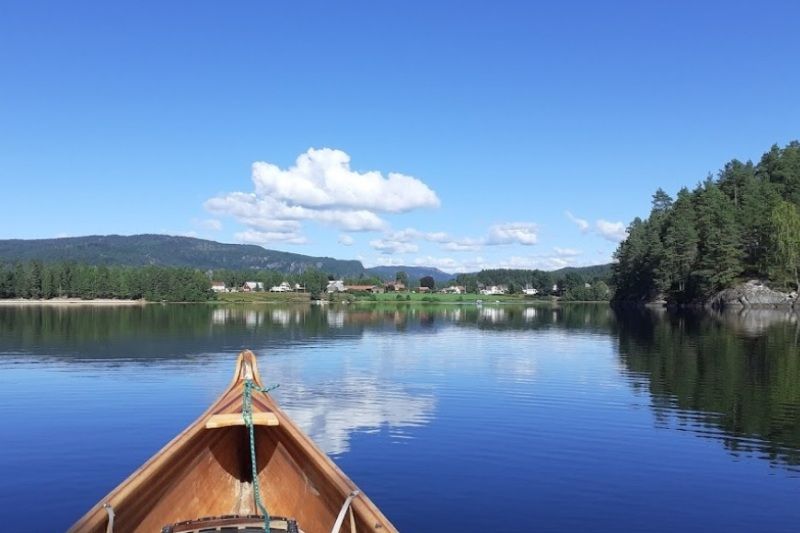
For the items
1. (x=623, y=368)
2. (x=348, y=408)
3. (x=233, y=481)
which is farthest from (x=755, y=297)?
(x=233, y=481)

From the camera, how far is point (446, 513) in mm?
16203

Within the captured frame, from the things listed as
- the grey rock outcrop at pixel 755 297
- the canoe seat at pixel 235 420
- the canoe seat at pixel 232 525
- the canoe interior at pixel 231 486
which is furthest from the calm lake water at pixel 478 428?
the grey rock outcrop at pixel 755 297

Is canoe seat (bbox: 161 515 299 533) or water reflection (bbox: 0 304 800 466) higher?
canoe seat (bbox: 161 515 299 533)

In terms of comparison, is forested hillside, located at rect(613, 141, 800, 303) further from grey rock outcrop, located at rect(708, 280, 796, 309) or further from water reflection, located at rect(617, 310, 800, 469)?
water reflection, located at rect(617, 310, 800, 469)

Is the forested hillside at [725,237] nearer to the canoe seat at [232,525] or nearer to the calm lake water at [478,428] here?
the calm lake water at [478,428]

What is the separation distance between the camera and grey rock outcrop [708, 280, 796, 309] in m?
138

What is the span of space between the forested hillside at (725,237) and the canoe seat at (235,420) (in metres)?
143

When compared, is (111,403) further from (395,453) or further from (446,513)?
(446,513)

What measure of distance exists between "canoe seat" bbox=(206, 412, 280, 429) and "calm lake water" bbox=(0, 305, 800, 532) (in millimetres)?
4568

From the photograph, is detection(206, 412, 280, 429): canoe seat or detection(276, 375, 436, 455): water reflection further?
detection(276, 375, 436, 455): water reflection

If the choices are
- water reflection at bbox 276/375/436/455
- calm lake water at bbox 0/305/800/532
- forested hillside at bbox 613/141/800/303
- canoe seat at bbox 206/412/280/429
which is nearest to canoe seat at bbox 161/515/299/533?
canoe seat at bbox 206/412/280/429

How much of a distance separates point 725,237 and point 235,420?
148m

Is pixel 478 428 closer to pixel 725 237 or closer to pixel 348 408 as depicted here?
pixel 348 408

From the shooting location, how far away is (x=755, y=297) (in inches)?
5463
